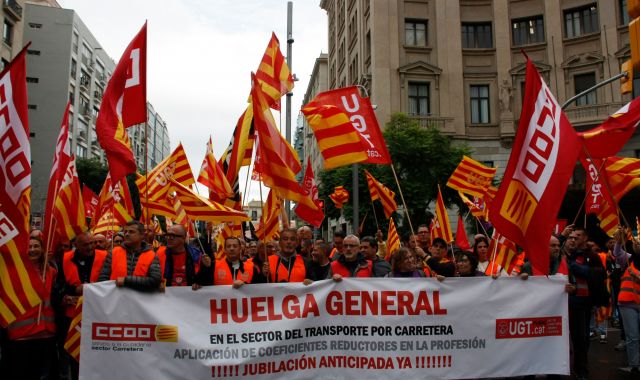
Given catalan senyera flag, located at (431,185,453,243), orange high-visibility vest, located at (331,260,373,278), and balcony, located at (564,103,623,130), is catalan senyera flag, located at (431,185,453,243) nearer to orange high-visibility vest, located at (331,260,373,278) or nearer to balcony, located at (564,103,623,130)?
orange high-visibility vest, located at (331,260,373,278)

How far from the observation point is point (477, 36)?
100 ft

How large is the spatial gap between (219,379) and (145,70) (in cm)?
347

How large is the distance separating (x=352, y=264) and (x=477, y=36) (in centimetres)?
2763

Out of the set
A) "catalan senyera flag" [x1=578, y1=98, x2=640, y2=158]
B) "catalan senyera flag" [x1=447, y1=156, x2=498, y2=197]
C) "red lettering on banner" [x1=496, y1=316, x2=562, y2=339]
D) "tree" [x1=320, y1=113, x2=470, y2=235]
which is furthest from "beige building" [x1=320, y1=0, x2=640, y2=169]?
"red lettering on banner" [x1=496, y1=316, x2=562, y2=339]

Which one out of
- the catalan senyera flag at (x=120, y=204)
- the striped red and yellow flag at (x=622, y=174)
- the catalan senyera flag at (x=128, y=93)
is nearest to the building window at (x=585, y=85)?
the striped red and yellow flag at (x=622, y=174)

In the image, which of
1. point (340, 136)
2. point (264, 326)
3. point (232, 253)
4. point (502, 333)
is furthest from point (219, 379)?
point (340, 136)

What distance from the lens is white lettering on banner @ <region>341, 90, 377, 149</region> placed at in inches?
299

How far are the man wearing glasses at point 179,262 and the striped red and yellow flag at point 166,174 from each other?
4.45 m

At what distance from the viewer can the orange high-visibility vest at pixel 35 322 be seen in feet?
15.6

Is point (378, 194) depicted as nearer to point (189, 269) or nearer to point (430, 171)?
point (189, 269)

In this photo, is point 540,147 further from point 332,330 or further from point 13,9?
point 13,9

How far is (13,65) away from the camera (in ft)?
15.4

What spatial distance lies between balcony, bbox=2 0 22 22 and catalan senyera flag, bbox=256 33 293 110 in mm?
32864

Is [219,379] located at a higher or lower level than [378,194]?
lower
